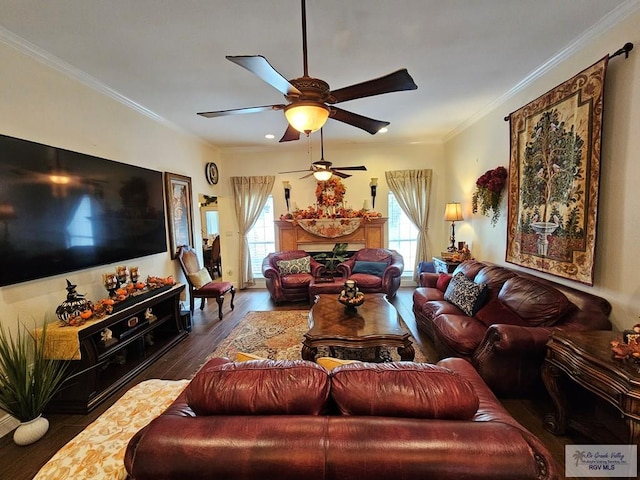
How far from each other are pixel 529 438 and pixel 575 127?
2.66 metres

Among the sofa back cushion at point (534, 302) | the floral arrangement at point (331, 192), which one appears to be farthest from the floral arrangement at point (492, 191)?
the floral arrangement at point (331, 192)

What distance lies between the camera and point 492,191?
365cm

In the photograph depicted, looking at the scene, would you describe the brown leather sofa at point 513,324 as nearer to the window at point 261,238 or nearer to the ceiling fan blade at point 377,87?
the ceiling fan blade at point 377,87

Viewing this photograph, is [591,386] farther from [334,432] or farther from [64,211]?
[64,211]

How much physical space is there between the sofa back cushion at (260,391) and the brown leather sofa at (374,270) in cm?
372

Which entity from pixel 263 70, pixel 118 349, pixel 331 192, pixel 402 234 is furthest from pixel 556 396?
pixel 331 192

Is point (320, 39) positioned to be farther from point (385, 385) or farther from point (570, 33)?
point (385, 385)

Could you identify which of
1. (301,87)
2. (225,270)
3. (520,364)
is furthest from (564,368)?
(225,270)

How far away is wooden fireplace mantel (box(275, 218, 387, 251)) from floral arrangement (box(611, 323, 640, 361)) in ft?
14.3

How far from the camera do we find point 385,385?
104 cm

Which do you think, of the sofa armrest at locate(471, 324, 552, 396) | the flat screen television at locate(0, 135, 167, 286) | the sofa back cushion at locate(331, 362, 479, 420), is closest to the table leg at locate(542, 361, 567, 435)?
the sofa armrest at locate(471, 324, 552, 396)

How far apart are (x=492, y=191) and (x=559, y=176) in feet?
3.54

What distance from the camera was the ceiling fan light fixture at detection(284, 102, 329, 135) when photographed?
1793 mm

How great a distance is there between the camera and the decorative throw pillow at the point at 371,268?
16.5 feet
